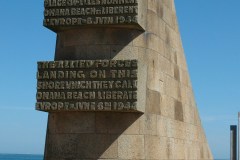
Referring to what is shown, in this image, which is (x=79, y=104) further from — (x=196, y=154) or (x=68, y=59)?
(x=196, y=154)

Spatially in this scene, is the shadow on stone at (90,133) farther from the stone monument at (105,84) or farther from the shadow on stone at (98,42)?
the shadow on stone at (98,42)

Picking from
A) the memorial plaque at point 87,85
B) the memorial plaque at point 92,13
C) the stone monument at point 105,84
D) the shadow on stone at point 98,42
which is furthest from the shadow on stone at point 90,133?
the memorial plaque at point 92,13

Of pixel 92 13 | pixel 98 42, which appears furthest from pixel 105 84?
pixel 92 13

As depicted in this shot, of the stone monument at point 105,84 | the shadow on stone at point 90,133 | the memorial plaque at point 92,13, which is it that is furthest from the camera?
the memorial plaque at point 92,13

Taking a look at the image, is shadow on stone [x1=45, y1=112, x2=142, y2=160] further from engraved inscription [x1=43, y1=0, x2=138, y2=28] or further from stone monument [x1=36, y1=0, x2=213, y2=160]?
engraved inscription [x1=43, y1=0, x2=138, y2=28]

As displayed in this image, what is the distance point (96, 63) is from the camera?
35.9ft

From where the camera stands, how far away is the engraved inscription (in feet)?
36.4

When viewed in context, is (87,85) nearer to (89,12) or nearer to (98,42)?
(98,42)

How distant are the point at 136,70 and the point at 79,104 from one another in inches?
58.2

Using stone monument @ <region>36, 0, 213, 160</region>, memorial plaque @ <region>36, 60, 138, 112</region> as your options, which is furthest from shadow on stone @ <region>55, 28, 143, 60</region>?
memorial plaque @ <region>36, 60, 138, 112</region>

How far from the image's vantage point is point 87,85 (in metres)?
10.9

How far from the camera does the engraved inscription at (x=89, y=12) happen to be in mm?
11094

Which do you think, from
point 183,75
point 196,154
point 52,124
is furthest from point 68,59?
point 196,154

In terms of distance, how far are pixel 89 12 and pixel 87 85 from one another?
1.74 meters
